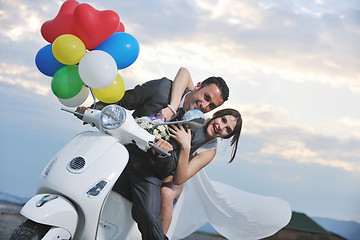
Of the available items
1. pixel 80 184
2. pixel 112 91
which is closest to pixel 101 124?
pixel 80 184

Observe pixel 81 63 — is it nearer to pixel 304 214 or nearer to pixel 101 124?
pixel 101 124

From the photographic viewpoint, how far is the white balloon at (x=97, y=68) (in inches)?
73.8

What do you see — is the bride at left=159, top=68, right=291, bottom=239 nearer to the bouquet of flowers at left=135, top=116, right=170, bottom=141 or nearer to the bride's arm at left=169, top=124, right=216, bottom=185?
the bride's arm at left=169, top=124, right=216, bottom=185

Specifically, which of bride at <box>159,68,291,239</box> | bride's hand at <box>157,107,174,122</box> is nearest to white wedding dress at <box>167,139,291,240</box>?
bride at <box>159,68,291,239</box>

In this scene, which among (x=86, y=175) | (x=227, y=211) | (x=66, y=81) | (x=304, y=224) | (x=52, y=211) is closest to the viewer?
(x=52, y=211)

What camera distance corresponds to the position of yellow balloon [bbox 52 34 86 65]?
1.99m

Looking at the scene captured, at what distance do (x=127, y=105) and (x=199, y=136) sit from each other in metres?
0.42

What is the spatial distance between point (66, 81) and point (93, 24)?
310 millimetres

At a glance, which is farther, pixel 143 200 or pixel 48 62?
pixel 48 62

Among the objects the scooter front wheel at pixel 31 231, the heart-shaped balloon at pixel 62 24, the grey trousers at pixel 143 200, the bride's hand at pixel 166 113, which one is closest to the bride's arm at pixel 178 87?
the bride's hand at pixel 166 113

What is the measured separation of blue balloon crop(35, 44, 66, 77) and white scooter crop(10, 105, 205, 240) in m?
0.60

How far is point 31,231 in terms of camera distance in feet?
4.86

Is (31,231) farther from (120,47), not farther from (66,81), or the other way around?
(120,47)

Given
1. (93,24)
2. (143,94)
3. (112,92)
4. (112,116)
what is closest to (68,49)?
(93,24)
